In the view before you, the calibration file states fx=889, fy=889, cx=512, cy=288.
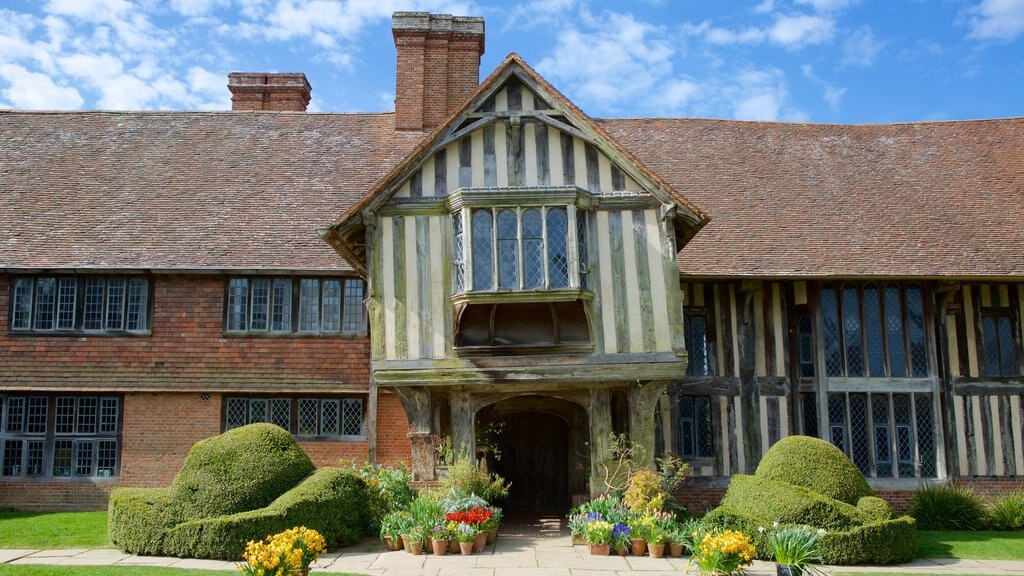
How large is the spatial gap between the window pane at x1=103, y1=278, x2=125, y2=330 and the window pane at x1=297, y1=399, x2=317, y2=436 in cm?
369

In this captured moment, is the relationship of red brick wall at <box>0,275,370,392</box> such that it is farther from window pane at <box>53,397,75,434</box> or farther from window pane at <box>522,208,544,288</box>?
window pane at <box>522,208,544,288</box>

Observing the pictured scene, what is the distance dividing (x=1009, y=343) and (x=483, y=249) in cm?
1073

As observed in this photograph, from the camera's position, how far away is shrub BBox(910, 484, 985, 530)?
15.1 metres

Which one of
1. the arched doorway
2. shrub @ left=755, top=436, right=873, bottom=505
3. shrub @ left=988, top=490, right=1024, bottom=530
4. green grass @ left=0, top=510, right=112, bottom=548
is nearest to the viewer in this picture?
green grass @ left=0, top=510, right=112, bottom=548

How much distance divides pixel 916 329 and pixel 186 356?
13.7 metres

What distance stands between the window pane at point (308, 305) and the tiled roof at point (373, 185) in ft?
1.74

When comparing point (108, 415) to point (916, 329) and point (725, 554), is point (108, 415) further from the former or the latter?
point (916, 329)

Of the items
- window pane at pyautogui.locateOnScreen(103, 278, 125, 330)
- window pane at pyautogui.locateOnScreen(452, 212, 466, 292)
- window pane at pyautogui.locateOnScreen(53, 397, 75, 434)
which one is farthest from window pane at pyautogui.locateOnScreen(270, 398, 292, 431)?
window pane at pyautogui.locateOnScreen(452, 212, 466, 292)

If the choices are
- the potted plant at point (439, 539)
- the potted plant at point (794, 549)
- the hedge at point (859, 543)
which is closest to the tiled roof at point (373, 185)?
the hedge at point (859, 543)

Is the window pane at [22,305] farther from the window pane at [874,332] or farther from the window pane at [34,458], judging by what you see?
the window pane at [874,332]

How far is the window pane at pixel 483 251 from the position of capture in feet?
42.3

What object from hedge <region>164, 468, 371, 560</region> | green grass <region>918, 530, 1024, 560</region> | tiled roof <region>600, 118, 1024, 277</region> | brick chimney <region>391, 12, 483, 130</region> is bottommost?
green grass <region>918, 530, 1024, 560</region>

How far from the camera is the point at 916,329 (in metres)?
16.8

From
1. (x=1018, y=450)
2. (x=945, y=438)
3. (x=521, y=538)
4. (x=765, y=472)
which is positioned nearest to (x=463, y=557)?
(x=521, y=538)
